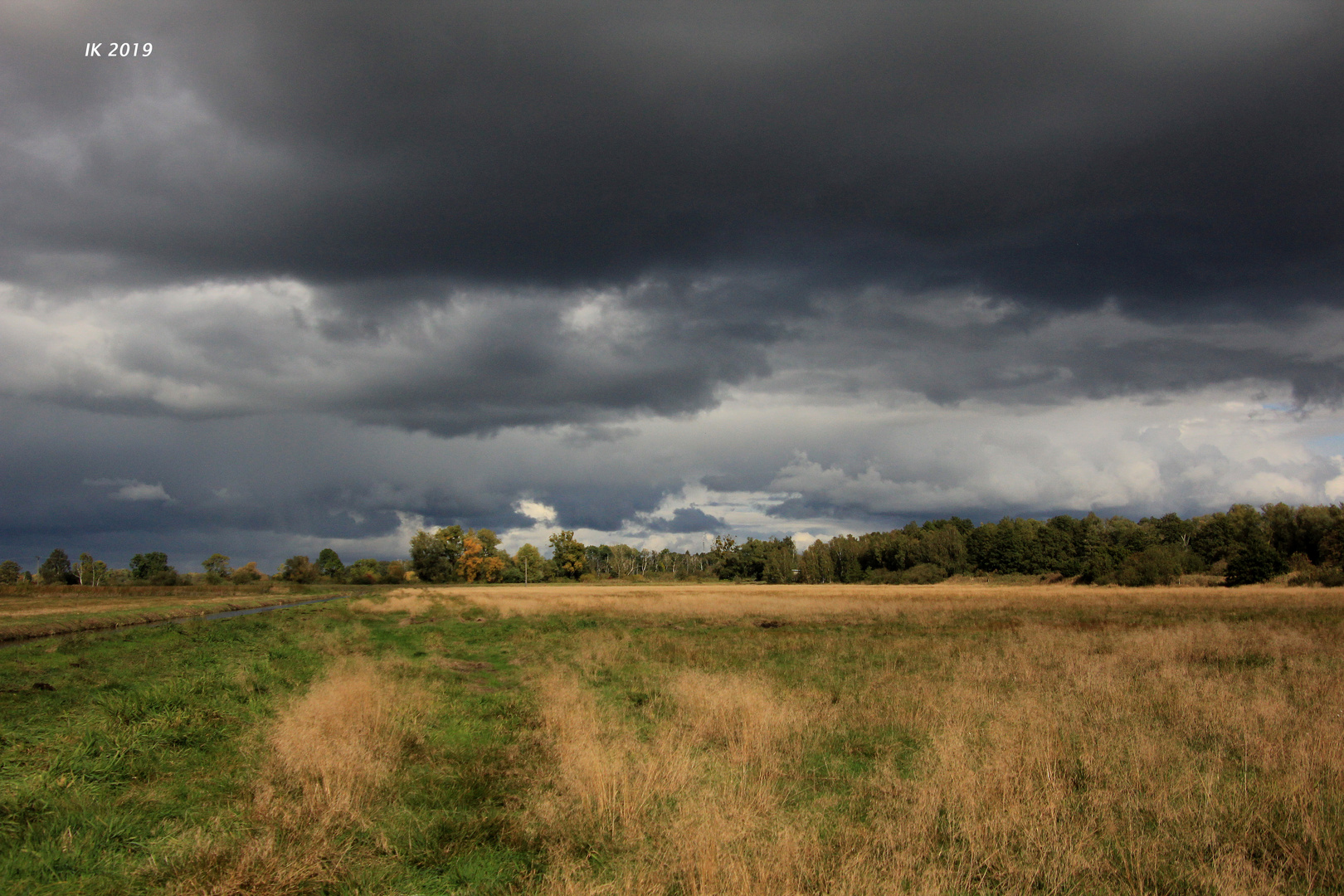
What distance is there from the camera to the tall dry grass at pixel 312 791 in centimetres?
758

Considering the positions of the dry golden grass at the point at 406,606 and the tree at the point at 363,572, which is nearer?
the dry golden grass at the point at 406,606

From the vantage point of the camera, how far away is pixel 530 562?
6826 inches

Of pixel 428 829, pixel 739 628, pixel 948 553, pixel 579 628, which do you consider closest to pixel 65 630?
pixel 579 628

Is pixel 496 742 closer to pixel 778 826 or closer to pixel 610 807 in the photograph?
pixel 610 807

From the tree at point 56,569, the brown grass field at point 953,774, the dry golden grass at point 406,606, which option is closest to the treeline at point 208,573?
the tree at point 56,569

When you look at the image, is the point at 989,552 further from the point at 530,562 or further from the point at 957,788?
the point at 957,788

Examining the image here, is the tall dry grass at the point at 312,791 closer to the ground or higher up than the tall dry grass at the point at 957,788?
higher up

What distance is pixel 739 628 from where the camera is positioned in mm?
39594

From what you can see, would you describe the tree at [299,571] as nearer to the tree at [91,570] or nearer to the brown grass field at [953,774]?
the tree at [91,570]

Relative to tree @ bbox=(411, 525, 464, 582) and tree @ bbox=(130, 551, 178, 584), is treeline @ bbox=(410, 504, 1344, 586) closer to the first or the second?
tree @ bbox=(411, 525, 464, 582)

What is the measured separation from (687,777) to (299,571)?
176301 mm

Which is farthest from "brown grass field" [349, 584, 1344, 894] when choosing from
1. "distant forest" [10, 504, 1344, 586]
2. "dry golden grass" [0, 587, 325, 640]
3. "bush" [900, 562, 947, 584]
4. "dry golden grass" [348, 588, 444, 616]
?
"bush" [900, 562, 947, 584]

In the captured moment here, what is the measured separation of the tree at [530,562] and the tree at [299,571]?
47.5 m

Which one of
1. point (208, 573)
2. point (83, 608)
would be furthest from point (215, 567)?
point (83, 608)
